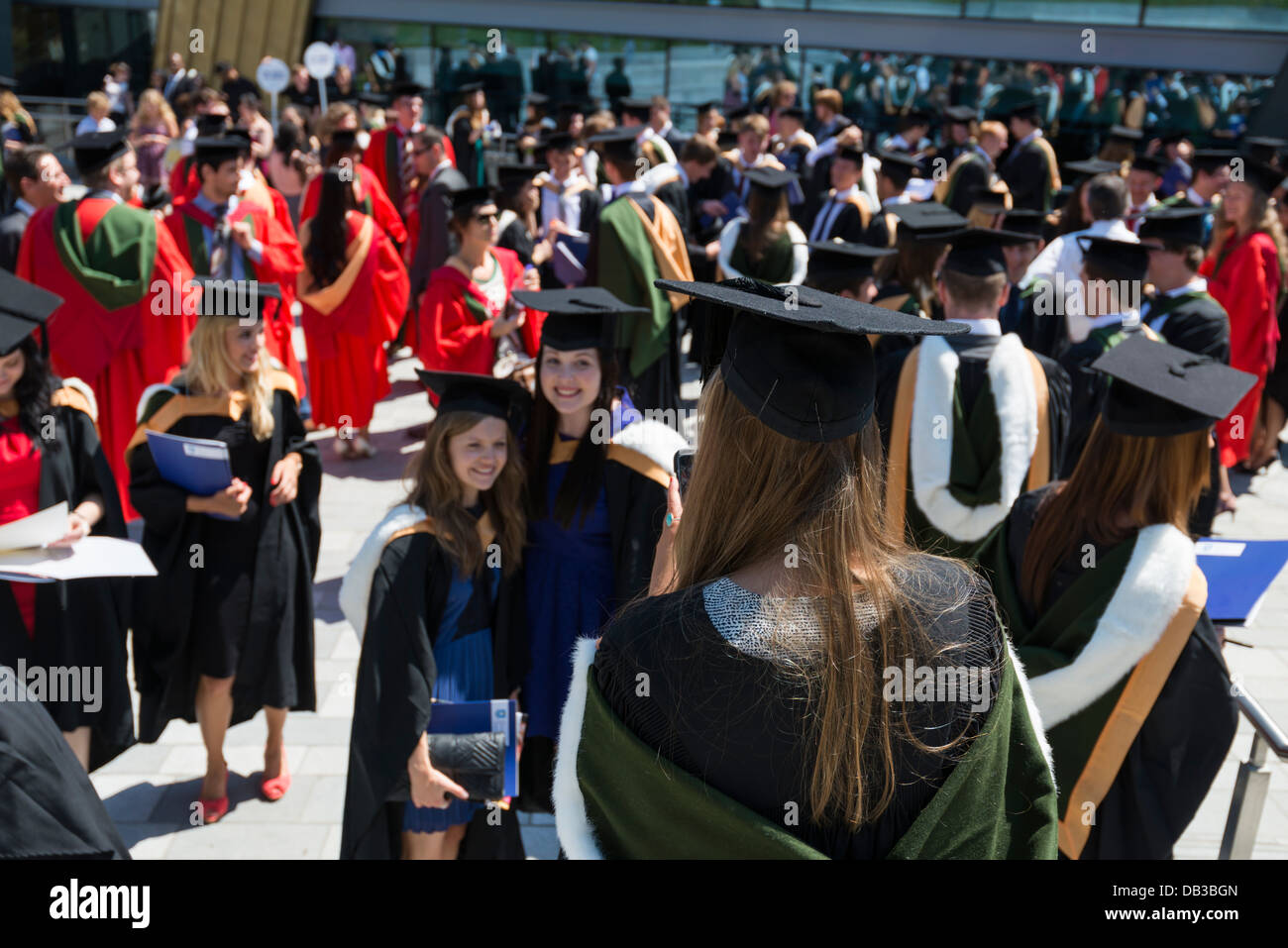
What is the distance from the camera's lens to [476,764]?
2910mm

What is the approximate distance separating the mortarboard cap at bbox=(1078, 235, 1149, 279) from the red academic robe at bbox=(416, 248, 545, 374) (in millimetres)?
2843

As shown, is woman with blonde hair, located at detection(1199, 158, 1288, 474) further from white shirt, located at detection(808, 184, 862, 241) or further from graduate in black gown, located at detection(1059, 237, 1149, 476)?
white shirt, located at detection(808, 184, 862, 241)

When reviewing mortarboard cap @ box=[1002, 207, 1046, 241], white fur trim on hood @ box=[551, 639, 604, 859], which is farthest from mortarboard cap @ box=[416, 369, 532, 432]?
mortarboard cap @ box=[1002, 207, 1046, 241]

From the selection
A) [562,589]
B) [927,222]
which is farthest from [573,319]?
[927,222]

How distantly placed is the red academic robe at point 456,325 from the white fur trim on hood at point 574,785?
462 centimetres

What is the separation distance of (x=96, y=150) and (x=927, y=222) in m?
4.50

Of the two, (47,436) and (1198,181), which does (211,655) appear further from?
(1198,181)

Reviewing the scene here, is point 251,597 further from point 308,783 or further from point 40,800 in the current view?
point 40,800

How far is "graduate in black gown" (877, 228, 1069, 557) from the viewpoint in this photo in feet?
13.1

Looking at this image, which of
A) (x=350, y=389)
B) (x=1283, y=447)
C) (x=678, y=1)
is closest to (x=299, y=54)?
(x=678, y=1)

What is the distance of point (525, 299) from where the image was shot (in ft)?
11.9

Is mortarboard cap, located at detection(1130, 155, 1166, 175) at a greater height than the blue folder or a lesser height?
A: greater

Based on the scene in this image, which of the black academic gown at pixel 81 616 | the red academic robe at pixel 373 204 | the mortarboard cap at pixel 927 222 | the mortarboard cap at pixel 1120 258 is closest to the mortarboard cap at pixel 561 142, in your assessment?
the red academic robe at pixel 373 204

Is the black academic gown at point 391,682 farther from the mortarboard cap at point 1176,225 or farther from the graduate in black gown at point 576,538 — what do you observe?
the mortarboard cap at point 1176,225
